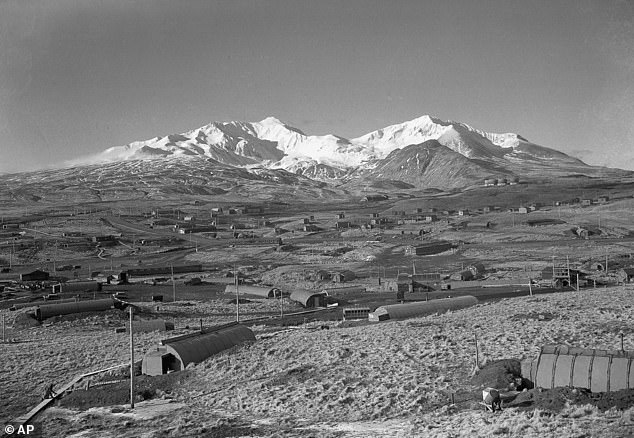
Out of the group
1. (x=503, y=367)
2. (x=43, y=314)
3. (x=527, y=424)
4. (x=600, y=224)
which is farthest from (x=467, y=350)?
(x=600, y=224)

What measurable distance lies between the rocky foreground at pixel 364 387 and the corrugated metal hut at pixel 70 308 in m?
15.5

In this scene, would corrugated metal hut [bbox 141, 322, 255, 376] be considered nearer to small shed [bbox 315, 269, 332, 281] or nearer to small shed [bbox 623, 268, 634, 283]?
small shed [bbox 315, 269, 332, 281]

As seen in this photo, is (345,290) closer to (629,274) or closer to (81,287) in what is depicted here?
(81,287)

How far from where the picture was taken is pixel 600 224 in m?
135

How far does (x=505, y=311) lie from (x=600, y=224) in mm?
103771

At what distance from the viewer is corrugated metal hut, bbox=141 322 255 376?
3156cm

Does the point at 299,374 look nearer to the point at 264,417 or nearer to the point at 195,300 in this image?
the point at 264,417

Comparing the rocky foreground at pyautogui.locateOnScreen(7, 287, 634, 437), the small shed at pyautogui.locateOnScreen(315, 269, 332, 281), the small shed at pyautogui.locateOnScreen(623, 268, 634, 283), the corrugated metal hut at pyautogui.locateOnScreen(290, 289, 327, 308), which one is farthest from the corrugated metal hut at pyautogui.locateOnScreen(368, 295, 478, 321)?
the small shed at pyautogui.locateOnScreen(315, 269, 332, 281)

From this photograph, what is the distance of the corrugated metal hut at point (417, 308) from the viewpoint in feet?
151

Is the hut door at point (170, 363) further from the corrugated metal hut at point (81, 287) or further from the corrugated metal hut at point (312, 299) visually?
the corrugated metal hut at point (81, 287)

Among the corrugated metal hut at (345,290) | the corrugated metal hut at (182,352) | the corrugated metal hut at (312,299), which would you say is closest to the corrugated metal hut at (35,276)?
the corrugated metal hut at (345,290)

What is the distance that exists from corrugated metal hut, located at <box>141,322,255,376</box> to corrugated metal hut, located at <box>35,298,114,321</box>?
25571 millimetres

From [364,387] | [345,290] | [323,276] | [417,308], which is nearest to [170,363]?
[364,387]

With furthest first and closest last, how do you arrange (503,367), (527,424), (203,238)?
(203,238) < (503,367) < (527,424)
